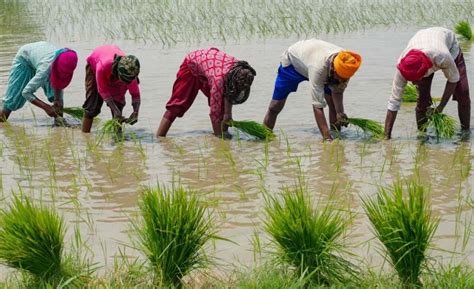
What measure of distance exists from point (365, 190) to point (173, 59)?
6278mm

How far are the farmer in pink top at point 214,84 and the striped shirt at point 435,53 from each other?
1.07 metres

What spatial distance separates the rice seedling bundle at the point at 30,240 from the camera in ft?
10.4

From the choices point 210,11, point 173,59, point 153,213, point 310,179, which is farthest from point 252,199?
point 210,11

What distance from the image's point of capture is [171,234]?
3195mm

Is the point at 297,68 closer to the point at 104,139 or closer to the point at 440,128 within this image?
the point at 440,128

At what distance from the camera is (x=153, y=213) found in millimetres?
3213

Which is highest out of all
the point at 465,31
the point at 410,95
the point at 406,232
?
the point at 465,31

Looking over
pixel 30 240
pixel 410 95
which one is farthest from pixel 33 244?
pixel 410 95

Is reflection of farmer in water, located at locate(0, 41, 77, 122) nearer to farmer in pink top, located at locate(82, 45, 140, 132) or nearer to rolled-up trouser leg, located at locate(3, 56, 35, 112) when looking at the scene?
rolled-up trouser leg, located at locate(3, 56, 35, 112)

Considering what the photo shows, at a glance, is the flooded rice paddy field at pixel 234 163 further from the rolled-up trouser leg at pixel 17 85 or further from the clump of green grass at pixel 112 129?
the rolled-up trouser leg at pixel 17 85

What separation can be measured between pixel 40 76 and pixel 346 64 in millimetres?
2680

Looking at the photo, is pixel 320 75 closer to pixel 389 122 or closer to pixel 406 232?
pixel 389 122

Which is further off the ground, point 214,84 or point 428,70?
point 428,70

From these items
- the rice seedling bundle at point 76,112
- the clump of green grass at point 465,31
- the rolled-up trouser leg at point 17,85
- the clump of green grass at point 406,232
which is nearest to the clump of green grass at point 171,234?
the clump of green grass at point 406,232
